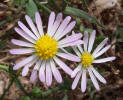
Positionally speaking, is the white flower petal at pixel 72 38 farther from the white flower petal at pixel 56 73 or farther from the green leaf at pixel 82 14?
the green leaf at pixel 82 14

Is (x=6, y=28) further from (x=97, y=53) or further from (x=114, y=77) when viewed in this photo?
(x=114, y=77)

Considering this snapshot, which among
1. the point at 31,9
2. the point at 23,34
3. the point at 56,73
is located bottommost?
the point at 56,73

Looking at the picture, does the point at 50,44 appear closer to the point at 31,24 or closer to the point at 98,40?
the point at 31,24

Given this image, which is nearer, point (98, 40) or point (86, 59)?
point (86, 59)

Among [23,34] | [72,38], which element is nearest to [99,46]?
[72,38]

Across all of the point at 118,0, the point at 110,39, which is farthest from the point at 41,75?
the point at 118,0

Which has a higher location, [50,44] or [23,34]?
[23,34]
